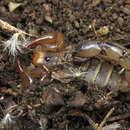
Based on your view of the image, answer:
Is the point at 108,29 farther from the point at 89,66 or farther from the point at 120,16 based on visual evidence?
the point at 89,66

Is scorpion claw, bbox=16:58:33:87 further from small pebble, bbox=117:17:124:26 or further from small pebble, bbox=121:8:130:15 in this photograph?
small pebble, bbox=121:8:130:15

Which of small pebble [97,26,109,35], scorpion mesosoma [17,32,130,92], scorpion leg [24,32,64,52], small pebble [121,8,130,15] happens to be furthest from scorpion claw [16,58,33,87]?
small pebble [121,8,130,15]

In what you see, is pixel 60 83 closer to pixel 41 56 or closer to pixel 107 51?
pixel 41 56

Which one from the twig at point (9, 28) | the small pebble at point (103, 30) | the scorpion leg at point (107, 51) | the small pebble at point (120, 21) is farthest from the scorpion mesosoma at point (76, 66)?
the small pebble at point (120, 21)

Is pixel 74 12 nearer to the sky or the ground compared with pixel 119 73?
nearer to the sky

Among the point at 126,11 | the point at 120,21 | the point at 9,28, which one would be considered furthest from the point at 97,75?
the point at 9,28

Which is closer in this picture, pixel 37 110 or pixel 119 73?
pixel 37 110

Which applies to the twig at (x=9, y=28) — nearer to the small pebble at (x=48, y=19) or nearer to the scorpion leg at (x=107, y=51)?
the small pebble at (x=48, y=19)

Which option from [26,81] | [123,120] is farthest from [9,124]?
[123,120]
